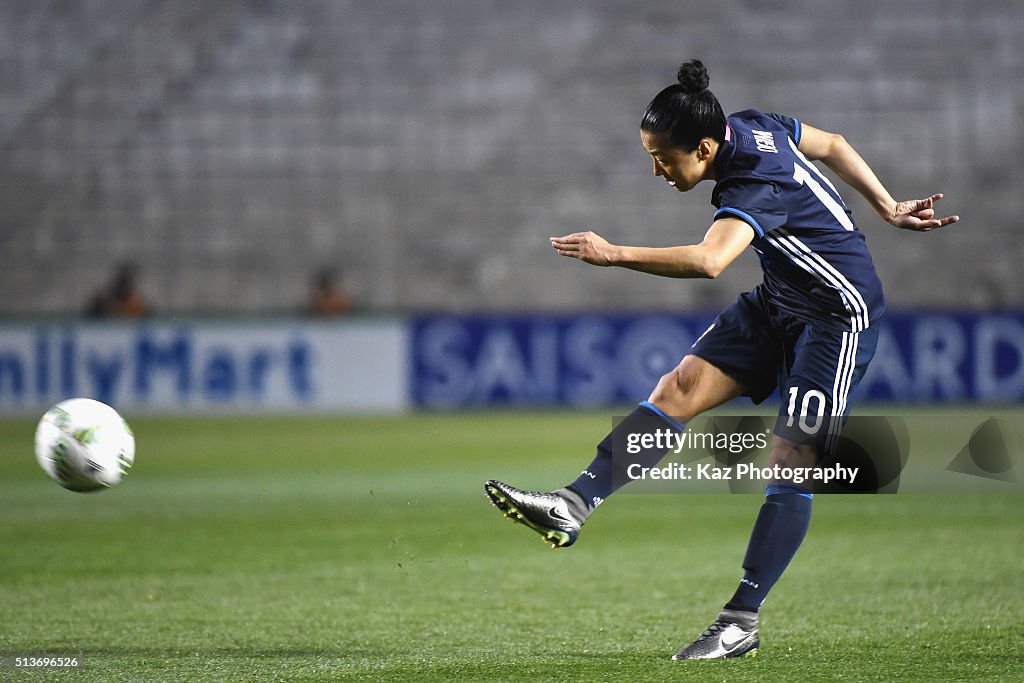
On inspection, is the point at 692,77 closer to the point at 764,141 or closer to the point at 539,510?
the point at 764,141

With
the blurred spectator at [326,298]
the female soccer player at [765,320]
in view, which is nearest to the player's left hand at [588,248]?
the female soccer player at [765,320]

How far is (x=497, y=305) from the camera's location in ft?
63.2

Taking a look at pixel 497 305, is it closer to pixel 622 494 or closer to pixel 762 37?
pixel 762 37

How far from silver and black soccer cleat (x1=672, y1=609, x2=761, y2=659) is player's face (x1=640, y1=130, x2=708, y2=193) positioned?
1.45 m

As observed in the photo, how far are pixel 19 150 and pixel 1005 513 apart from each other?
51.7 ft

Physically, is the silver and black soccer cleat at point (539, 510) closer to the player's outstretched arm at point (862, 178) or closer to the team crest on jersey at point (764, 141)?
the team crest on jersey at point (764, 141)

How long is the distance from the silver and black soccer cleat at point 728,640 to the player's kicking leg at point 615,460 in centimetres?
53

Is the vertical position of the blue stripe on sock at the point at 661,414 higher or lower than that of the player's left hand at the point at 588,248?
lower

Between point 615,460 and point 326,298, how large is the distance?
14.2 metres

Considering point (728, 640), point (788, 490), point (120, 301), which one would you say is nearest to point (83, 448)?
point (728, 640)

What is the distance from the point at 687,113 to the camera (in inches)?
174

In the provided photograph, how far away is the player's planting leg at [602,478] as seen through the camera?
4.56 metres

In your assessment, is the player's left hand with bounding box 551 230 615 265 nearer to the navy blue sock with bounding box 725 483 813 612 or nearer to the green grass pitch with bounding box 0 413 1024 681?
the navy blue sock with bounding box 725 483 813 612

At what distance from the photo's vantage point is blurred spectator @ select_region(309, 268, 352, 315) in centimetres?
1853
